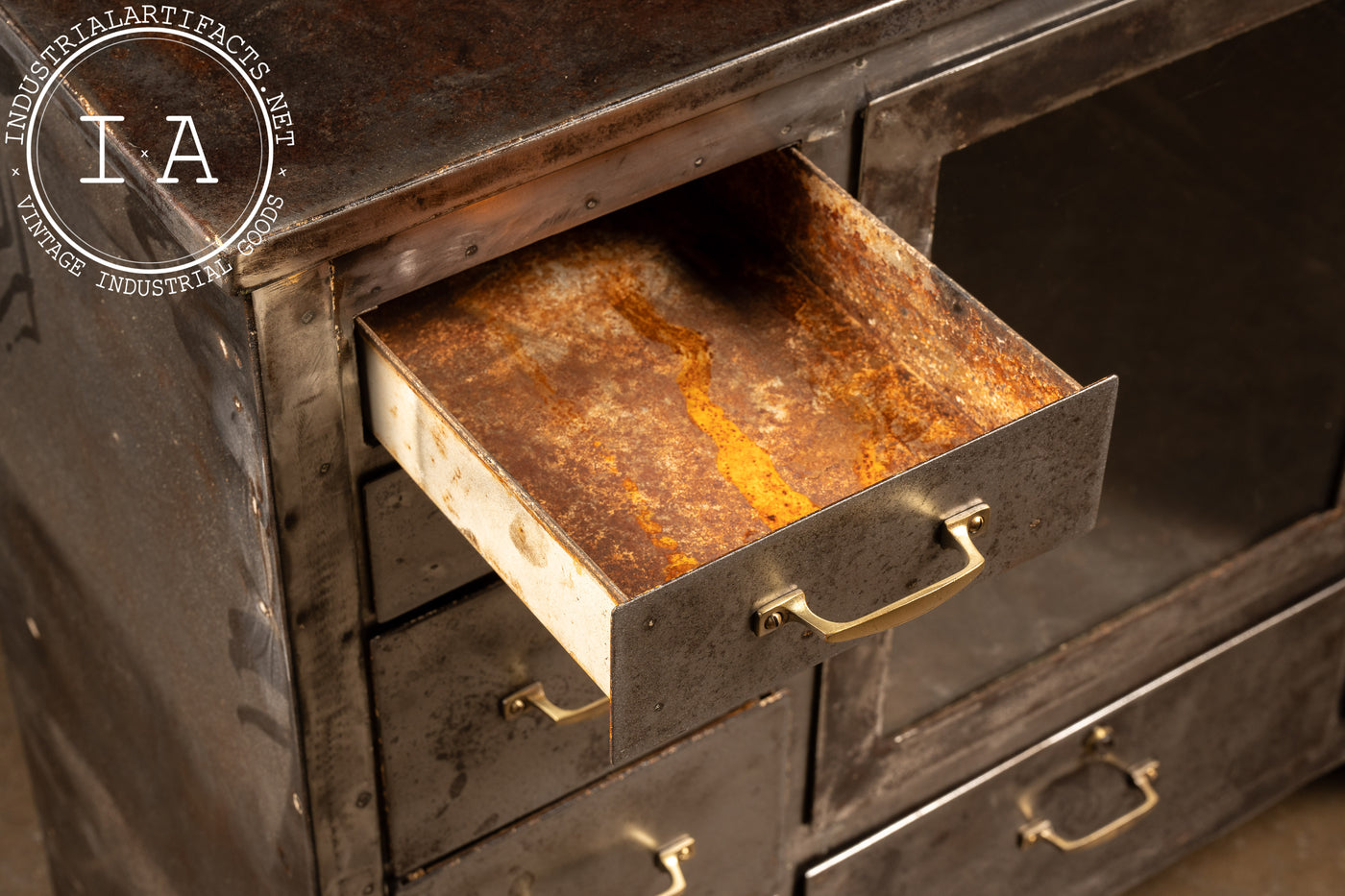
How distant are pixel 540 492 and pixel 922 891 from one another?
0.75 m

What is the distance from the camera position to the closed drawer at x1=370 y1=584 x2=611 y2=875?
1.05 metres

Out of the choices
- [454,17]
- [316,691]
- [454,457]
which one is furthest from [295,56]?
[316,691]

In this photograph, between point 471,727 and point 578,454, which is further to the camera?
point 471,727

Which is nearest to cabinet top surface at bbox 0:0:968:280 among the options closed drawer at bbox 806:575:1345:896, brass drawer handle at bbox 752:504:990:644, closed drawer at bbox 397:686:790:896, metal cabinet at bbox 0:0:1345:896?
metal cabinet at bbox 0:0:1345:896

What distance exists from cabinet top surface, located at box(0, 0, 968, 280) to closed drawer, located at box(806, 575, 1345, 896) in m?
0.74

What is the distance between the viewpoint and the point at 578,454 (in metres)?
0.99

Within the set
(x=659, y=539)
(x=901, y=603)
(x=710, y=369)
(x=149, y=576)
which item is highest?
(x=149, y=576)

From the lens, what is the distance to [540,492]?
96 cm

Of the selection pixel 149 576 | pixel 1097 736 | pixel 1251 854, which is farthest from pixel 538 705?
pixel 1251 854

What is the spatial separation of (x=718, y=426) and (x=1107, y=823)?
84cm

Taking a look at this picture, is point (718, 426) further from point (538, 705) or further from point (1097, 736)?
point (1097, 736)

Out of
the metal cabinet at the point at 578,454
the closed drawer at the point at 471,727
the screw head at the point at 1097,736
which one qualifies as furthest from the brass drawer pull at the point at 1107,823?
the closed drawer at the point at 471,727

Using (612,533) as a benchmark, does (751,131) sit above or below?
above

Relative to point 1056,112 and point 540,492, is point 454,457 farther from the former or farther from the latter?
point 1056,112
